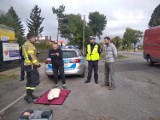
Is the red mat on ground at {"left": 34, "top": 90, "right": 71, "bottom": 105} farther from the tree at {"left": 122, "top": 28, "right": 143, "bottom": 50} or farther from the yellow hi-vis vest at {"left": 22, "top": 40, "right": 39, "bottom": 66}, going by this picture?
the tree at {"left": 122, "top": 28, "right": 143, "bottom": 50}

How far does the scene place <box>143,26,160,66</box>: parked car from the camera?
666 inches

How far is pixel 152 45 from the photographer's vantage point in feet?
58.3

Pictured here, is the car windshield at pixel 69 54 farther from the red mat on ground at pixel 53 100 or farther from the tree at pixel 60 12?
the tree at pixel 60 12

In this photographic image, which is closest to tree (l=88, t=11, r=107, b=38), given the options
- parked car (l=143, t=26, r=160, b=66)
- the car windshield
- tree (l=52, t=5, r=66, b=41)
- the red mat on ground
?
tree (l=52, t=5, r=66, b=41)

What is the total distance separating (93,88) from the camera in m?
9.80

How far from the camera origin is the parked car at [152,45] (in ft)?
55.5

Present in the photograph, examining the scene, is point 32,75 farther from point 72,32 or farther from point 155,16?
point 155,16

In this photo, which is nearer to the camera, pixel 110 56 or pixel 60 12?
pixel 110 56

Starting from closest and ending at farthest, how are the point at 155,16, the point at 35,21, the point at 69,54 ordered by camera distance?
the point at 69,54
the point at 155,16
the point at 35,21

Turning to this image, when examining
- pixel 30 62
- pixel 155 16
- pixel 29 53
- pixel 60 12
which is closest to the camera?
pixel 29 53

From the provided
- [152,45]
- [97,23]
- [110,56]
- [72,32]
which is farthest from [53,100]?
[97,23]

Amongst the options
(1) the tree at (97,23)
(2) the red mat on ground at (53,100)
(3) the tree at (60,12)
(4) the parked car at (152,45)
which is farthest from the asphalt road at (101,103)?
(1) the tree at (97,23)

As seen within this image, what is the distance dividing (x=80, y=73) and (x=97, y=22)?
84563 millimetres

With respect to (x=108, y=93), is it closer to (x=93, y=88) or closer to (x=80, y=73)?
(x=93, y=88)
